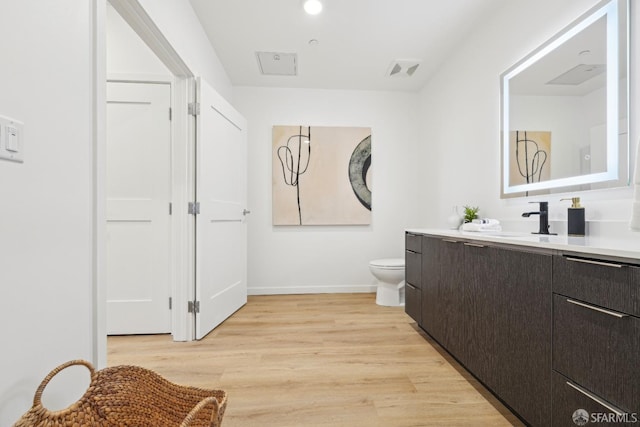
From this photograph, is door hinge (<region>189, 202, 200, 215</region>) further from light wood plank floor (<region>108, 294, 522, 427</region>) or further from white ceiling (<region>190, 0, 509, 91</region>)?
white ceiling (<region>190, 0, 509, 91</region>)

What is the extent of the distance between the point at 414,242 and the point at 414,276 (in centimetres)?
26

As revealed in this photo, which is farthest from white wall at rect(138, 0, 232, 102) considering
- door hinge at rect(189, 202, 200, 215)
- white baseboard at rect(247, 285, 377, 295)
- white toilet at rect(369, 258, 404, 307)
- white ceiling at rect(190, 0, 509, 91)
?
white toilet at rect(369, 258, 404, 307)

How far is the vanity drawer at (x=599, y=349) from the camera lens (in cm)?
83

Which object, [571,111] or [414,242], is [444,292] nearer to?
[414,242]

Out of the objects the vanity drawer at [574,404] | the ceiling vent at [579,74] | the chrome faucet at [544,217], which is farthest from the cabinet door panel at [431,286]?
the ceiling vent at [579,74]

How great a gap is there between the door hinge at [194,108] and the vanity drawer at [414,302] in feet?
7.01

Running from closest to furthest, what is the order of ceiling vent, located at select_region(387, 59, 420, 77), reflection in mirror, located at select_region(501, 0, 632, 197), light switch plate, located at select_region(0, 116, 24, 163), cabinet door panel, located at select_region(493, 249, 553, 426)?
light switch plate, located at select_region(0, 116, 24, 163), cabinet door panel, located at select_region(493, 249, 553, 426), reflection in mirror, located at select_region(501, 0, 632, 197), ceiling vent, located at select_region(387, 59, 420, 77)

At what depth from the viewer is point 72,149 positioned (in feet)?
3.52

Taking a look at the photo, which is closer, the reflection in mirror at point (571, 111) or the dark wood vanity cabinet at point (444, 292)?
the reflection in mirror at point (571, 111)

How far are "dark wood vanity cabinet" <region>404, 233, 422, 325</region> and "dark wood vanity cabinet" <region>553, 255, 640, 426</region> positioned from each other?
119cm

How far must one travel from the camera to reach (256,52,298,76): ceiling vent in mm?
2877

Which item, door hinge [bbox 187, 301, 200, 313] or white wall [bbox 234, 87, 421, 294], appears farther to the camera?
white wall [bbox 234, 87, 421, 294]

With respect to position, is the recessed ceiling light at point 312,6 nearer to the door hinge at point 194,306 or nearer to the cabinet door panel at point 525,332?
the cabinet door panel at point 525,332

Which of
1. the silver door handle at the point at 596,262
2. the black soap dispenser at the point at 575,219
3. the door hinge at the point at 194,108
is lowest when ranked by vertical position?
the silver door handle at the point at 596,262
